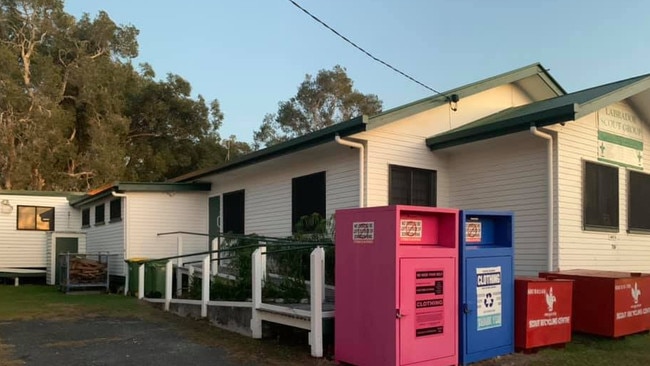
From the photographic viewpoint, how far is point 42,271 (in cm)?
2117

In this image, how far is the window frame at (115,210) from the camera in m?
17.5

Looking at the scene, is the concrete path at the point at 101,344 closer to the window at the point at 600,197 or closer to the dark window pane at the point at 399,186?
the dark window pane at the point at 399,186

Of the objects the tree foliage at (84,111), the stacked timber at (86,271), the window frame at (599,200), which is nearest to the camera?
the window frame at (599,200)

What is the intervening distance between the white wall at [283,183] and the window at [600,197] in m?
4.33

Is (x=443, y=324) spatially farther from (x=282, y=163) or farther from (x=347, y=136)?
(x=282, y=163)

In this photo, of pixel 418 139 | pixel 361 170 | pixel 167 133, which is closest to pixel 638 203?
pixel 418 139

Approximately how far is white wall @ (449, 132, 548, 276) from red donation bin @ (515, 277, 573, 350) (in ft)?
7.67

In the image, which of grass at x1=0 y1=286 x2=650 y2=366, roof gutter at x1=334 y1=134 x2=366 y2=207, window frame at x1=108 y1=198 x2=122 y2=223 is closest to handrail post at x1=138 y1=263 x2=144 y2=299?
grass at x1=0 y1=286 x2=650 y2=366

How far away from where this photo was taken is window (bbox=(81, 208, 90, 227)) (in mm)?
21266

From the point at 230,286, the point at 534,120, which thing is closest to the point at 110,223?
the point at 230,286

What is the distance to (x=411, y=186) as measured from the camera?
453 inches

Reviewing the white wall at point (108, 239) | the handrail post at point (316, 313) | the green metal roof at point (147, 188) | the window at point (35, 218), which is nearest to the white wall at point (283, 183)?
the green metal roof at point (147, 188)

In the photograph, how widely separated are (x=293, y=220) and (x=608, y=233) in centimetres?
664

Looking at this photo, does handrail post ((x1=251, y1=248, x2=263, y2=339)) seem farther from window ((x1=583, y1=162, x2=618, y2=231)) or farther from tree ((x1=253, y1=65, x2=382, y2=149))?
tree ((x1=253, y1=65, x2=382, y2=149))
